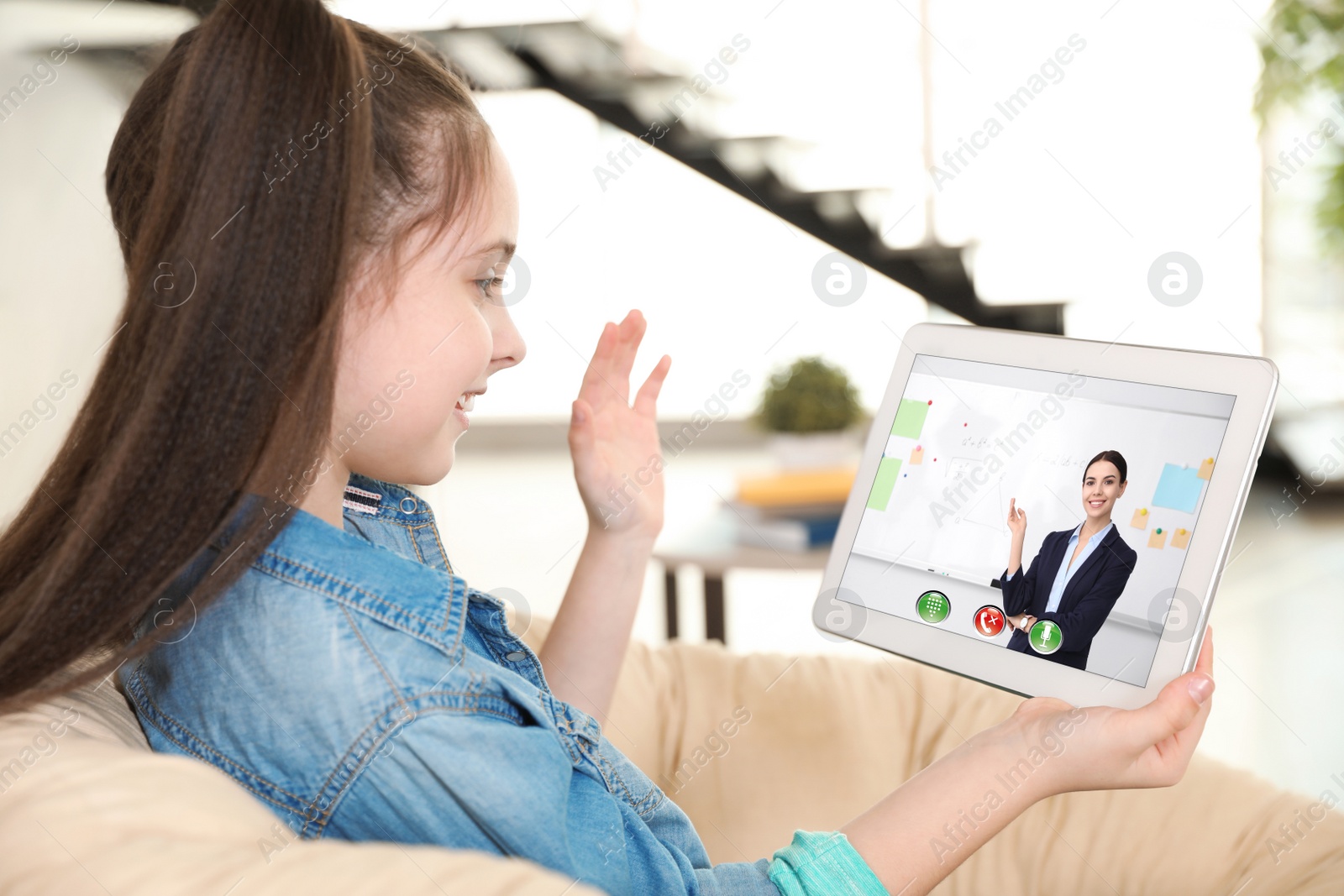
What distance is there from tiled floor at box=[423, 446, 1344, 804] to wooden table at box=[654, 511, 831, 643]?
97 mm

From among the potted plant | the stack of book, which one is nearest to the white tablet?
the stack of book

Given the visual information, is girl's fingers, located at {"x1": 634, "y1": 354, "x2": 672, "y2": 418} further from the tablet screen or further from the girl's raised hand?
the tablet screen

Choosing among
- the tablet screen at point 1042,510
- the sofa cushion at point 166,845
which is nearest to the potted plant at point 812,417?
the tablet screen at point 1042,510

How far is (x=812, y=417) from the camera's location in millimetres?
1996

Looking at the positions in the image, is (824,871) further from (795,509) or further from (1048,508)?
(795,509)

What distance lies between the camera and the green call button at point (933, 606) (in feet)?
3.00

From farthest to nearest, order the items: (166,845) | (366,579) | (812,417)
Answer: (812,417) → (366,579) → (166,845)

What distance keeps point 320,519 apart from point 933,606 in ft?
1.65

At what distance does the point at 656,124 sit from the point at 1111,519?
10.2ft

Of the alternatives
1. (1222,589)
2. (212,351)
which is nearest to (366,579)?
(212,351)

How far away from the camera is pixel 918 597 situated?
93 centimetres

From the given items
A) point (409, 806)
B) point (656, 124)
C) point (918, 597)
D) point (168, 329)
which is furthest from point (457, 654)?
point (656, 124)

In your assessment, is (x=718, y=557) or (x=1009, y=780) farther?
(x=718, y=557)

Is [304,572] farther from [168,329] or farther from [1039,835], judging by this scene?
[1039,835]
